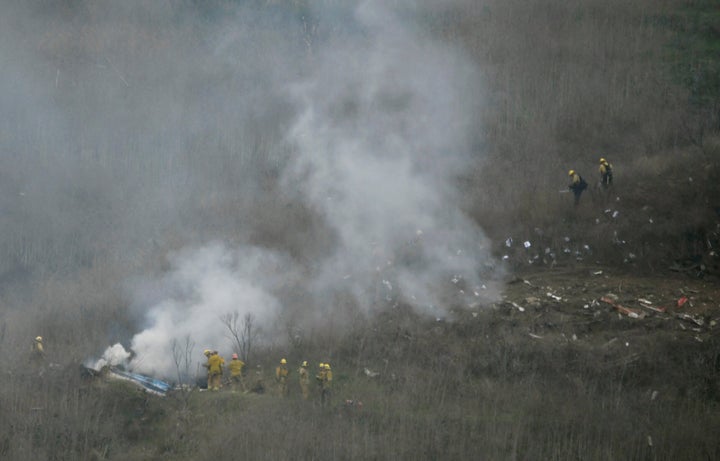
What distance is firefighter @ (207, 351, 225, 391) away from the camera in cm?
1430

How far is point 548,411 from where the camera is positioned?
13656 millimetres

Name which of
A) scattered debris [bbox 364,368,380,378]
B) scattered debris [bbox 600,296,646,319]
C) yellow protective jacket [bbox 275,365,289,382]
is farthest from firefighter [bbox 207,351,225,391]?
scattered debris [bbox 600,296,646,319]

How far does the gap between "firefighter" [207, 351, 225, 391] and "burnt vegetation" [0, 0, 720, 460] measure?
1.28 feet

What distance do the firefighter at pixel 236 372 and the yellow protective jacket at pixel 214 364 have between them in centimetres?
25

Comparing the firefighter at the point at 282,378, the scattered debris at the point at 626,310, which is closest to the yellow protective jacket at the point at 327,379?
the firefighter at the point at 282,378


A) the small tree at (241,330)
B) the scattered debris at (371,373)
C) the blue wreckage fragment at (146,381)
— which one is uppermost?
the small tree at (241,330)

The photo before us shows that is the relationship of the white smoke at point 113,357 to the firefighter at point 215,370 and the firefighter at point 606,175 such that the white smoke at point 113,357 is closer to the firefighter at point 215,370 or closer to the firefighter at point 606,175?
the firefighter at point 215,370

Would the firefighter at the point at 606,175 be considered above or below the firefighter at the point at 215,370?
above

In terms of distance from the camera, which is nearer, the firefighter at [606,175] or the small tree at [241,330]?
the small tree at [241,330]

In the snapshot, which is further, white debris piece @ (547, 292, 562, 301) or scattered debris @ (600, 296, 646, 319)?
white debris piece @ (547, 292, 562, 301)

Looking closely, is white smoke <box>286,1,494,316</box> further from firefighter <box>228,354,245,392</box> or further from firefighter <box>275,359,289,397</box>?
firefighter <box>228,354,245,392</box>

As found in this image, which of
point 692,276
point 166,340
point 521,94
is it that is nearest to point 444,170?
point 521,94

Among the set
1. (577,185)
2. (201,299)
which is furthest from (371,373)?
(577,185)

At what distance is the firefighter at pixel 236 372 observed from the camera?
47.6 feet
